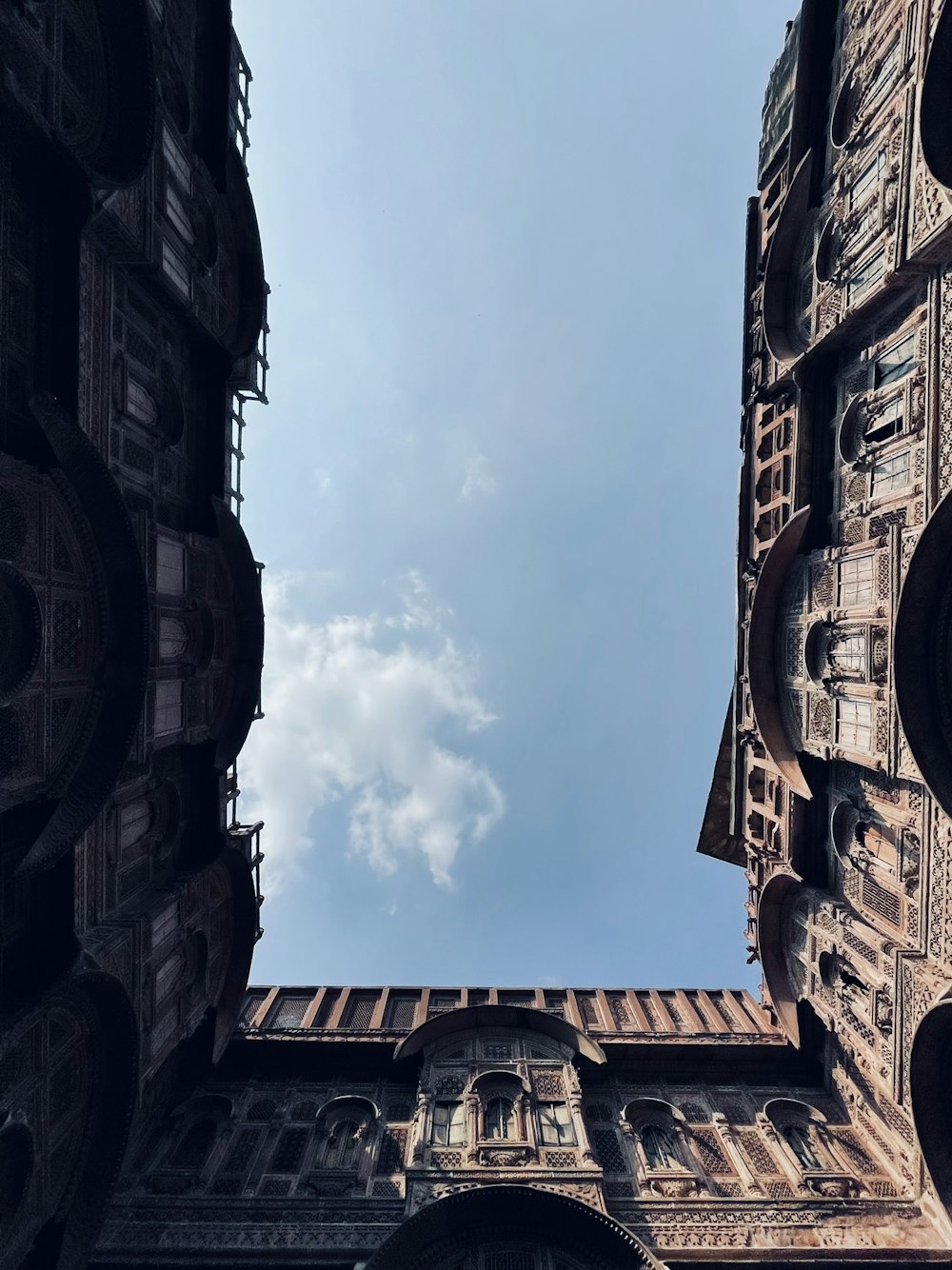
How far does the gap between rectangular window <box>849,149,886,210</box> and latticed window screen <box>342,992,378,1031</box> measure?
105 feet

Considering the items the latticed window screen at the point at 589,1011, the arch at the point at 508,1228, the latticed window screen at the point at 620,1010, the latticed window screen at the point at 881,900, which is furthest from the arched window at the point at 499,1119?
the latticed window screen at the point at 881,900

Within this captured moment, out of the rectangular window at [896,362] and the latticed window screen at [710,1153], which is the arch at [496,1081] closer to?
the latticed window screen at [710,1153]

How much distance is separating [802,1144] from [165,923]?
20.4 m

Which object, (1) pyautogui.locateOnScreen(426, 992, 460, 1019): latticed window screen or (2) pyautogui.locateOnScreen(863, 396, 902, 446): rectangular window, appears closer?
(2) pyautogui.locateOnScreen(863, 396, 902, 446): rectangular window

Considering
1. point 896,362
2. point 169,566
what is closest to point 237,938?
Result: point 169,566

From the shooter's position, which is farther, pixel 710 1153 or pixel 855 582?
pixel 710 1153

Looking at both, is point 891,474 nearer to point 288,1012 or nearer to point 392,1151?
point 392,1151

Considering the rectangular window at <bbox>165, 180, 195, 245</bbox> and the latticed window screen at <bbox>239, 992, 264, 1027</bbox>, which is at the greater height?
the rectangular window at <bbox>165, 180, 195, 245</bbox>

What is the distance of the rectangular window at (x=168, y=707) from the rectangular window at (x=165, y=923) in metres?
5.13

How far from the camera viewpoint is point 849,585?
19.0 m

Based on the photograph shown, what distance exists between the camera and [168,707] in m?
18.5

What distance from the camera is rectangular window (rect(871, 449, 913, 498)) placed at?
1700 centimetres

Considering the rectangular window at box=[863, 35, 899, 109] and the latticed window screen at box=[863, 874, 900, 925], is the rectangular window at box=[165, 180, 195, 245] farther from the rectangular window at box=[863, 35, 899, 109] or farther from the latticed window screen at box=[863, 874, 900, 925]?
the latticed window screen at box=[863, 874, 900, 925]

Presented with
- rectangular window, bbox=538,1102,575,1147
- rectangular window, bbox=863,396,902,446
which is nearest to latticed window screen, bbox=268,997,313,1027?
rectangular window, bbox=538,1102,575,1147
